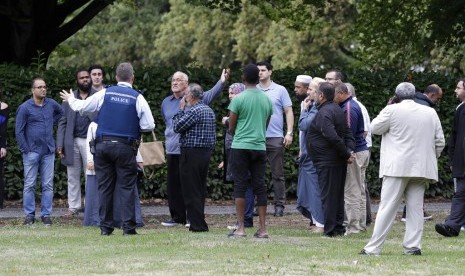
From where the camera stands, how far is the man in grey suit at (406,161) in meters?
12.3

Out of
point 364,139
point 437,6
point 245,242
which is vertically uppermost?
point 437,6

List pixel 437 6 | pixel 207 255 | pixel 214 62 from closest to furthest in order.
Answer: pixel 207 255
pixel 437 6
pixel 214 62

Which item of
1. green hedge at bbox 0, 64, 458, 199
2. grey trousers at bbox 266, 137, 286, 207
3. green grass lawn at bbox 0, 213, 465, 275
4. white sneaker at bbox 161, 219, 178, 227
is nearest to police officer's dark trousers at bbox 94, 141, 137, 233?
green grass lawn at bbox 0, 213, 465, 275

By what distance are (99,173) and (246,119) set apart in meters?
2.00

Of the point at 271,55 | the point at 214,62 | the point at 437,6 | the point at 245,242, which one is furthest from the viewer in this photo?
the point at 214,62

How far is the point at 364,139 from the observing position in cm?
1535

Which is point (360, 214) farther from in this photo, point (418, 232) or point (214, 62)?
point (214, 62)

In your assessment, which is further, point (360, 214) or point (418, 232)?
point (360, 214)

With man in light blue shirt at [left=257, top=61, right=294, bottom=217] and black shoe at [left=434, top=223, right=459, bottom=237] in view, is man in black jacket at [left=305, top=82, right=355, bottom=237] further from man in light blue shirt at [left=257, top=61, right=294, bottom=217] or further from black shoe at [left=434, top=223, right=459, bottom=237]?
man in light blue shirt at [left=257, top=61, right=294, bottom=217]

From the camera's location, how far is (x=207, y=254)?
40.4ft

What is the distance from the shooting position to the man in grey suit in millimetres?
12305

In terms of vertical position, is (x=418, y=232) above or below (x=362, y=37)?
below

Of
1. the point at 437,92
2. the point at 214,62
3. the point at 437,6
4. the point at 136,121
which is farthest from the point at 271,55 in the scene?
the point at 136,121

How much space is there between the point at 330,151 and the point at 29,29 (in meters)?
9.80
